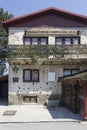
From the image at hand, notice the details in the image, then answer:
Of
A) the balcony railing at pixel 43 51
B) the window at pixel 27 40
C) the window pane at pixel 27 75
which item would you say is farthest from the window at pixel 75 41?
the window pane at pixel 27 75

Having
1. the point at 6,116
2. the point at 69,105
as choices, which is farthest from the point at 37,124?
the point at 69,105

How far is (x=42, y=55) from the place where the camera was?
78.4ft

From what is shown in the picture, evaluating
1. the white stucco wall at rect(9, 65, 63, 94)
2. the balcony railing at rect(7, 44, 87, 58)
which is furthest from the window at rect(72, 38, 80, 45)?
the white stucco wall at rect(9, 65, 63, 94)

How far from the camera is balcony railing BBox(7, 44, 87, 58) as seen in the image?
2380 centimetres

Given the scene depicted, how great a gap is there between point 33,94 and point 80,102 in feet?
23.8

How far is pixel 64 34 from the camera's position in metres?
24.9

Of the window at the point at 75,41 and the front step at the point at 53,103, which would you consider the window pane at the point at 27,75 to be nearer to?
the front step at the point at 53,103

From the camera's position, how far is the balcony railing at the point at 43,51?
937 inches

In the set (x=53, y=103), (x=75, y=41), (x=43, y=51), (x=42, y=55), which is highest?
(x=75, y=41)

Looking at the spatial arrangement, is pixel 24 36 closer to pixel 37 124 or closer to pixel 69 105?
pixel 69 105

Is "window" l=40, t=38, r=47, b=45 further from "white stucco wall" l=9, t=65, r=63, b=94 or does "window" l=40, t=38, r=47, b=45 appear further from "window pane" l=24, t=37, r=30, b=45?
"white stucco wall" l=9, t=65, r=63, b=94

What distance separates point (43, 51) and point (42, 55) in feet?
1.06

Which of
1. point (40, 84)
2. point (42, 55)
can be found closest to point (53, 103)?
point (40, 84)

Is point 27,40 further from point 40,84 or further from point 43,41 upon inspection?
point 40,84
